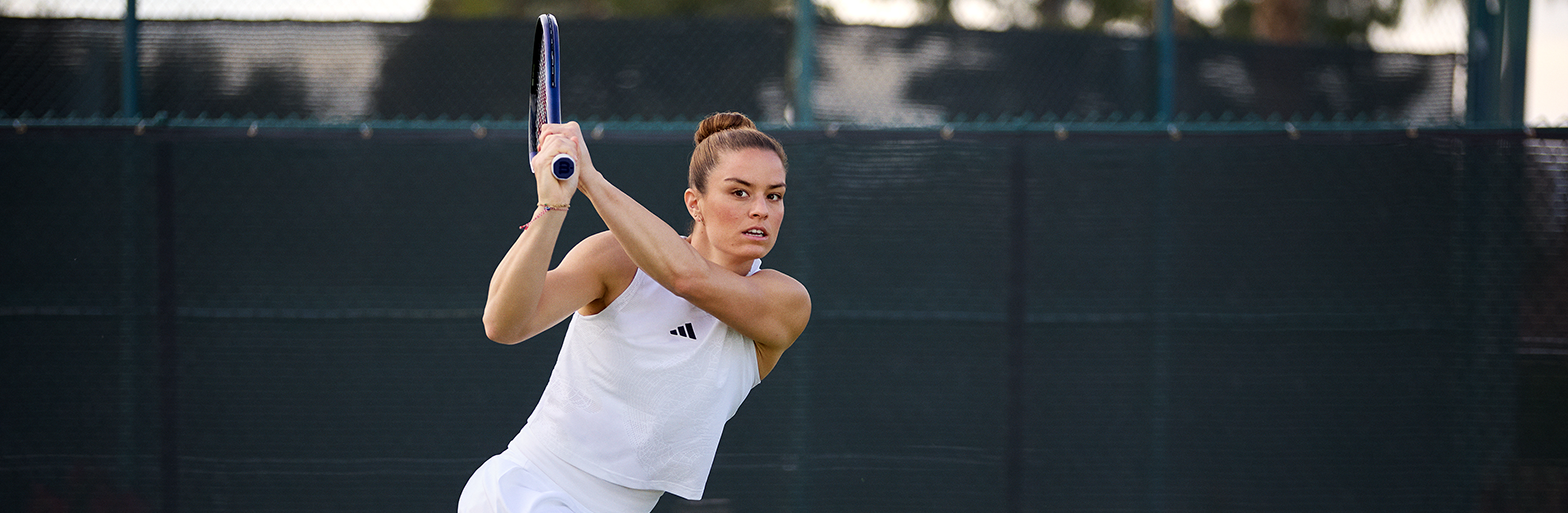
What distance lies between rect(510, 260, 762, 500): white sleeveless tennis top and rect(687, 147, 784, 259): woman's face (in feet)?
0.59

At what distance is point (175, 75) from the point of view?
18.1 ft

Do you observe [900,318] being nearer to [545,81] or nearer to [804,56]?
[804,56]

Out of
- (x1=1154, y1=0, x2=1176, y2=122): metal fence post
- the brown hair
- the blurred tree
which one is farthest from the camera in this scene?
the blurred tree

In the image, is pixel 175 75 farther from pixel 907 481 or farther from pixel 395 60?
pixel 907 481

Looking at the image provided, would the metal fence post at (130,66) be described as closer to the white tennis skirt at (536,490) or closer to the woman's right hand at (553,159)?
the white tennis skirt at (536,490)

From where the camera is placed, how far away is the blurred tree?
18656 millimetres

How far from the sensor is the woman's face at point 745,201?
256 centimetres

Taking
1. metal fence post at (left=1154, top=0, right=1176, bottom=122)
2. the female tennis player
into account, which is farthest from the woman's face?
metal fence post at (left=1154, top=0, right=1176, bottom=122)

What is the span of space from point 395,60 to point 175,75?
1.00 m

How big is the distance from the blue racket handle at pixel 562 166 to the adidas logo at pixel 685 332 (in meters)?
0.52

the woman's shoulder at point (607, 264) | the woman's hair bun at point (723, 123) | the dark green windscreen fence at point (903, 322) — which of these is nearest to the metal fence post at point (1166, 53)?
the dark green windscreen fence at point (903, 322)

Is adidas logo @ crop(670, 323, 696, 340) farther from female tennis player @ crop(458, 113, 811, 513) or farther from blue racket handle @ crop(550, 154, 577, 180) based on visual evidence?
blue racket handle @ crop(550, 154, 577, 180)

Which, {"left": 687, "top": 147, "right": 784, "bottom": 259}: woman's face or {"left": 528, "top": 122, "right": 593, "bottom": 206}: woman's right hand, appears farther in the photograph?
{"left": 687, "top": 147, "right": 784, "bottom": 259}: woman's face

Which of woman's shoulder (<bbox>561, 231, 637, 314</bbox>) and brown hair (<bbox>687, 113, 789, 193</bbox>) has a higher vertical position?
brown hair (<bbox>687, 113, 789, 193</bbox>)
